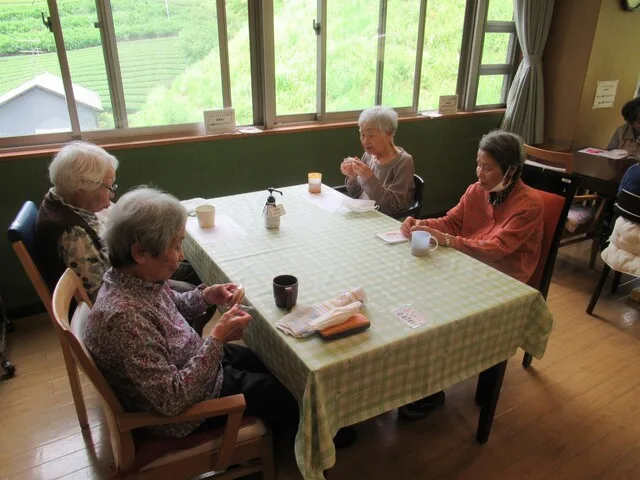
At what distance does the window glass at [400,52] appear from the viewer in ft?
11.4

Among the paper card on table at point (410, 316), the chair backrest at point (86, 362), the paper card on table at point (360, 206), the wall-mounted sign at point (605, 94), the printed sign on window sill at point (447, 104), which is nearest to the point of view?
the chair backrest at point (86, 362)

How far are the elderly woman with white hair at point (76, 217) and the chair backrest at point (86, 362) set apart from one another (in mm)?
275

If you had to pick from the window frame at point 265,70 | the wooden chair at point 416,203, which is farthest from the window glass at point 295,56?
the wooden chair at point 416,203

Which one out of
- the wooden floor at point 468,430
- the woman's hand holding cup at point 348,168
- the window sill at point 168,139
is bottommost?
the wooden floor at point 468,430

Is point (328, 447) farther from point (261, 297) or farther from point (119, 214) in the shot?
point (119, 214)

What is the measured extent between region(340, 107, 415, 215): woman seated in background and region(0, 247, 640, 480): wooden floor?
989mm

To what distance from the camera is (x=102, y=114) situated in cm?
266

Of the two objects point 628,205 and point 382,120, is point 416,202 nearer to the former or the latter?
point 382,120

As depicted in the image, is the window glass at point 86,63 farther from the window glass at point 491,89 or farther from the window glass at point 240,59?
the window glass at point 491,89

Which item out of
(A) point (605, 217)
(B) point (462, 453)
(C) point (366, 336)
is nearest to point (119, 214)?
(C) point (366, 336)

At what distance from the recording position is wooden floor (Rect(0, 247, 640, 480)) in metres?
1.63

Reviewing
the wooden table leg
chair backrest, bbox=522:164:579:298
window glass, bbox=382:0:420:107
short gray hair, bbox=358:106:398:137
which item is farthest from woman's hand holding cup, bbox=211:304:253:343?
window glass, bbox=382:0:420:107

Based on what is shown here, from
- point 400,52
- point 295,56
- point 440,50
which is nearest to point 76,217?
point 295,56

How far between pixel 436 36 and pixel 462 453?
129 inches
